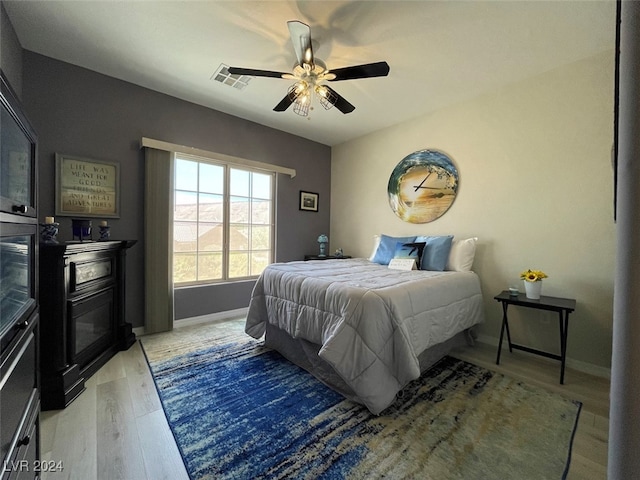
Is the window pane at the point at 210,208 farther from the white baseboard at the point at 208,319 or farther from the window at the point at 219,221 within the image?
the white baseboard at the point at 208,319

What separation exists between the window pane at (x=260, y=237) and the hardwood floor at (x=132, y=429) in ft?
6.59

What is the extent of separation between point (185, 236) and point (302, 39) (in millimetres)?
2497

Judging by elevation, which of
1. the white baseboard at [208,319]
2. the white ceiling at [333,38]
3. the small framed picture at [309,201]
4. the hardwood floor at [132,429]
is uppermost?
the white ceiling at [333,38]

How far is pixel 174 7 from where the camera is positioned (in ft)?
6.01

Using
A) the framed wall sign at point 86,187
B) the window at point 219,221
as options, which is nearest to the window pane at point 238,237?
the window at point 219,221

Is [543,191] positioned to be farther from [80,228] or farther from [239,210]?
[80,228]

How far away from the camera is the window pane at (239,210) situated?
11.9 ft

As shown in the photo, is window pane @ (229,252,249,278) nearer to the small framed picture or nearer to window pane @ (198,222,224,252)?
window pane @ (198,222,224,252)

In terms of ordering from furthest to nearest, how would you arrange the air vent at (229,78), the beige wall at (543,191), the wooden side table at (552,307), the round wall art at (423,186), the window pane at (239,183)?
the window pane at (239,183) → the round wall art at (423,186) → the air vent at (229,78) → the beige wall at (543,191) → the wooden side table at (552,307)

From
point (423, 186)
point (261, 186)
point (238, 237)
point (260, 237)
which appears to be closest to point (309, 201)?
point (261, 186)

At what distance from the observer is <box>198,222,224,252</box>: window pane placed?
3.38 metres

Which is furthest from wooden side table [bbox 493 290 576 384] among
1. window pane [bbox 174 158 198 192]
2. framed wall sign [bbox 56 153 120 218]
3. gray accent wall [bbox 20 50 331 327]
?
framed wall sign [bbox 56 153 120 218]

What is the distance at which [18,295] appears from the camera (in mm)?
1071

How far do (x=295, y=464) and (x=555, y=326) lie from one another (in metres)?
2.56
